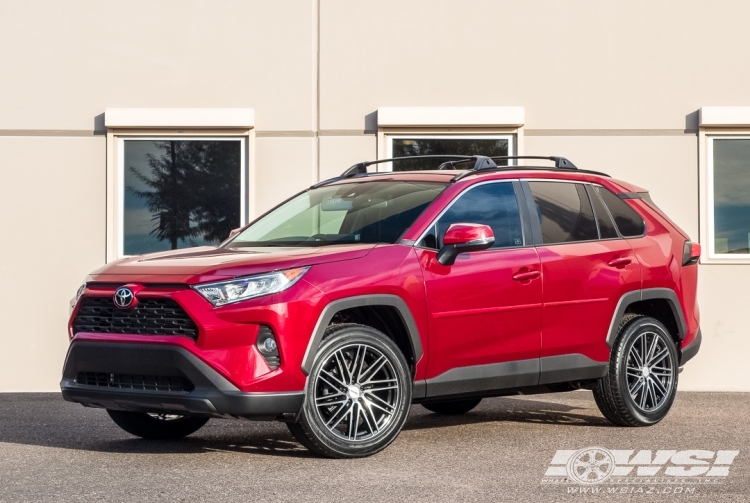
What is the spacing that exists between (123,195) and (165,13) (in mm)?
1946

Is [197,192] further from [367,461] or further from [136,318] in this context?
[367,461]

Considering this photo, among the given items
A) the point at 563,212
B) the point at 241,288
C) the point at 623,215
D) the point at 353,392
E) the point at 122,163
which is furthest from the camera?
the point at 122,163

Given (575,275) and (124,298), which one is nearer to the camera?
(124,298)

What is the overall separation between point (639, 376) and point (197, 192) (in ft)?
18.2

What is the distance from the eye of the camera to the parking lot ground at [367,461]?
577 centimetres

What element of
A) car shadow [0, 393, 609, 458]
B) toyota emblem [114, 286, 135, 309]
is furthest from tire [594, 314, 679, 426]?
toyota emblem [114, 286, 135, 309]

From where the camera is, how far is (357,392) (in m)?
6.75

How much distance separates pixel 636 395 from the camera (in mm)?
8461

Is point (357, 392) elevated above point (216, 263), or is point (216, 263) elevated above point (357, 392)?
point (216, 263)

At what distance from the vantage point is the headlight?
643 centimetres

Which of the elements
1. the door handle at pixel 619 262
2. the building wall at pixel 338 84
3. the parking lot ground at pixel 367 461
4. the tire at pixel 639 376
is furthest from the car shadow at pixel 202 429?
the building wall at pixel 338 84

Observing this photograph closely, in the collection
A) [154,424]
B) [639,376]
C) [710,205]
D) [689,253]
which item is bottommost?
[154,424]

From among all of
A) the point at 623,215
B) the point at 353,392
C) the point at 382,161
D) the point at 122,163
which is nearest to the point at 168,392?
the point at 353,392

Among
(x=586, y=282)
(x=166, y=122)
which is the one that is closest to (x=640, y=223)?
(x=586, y=282)
